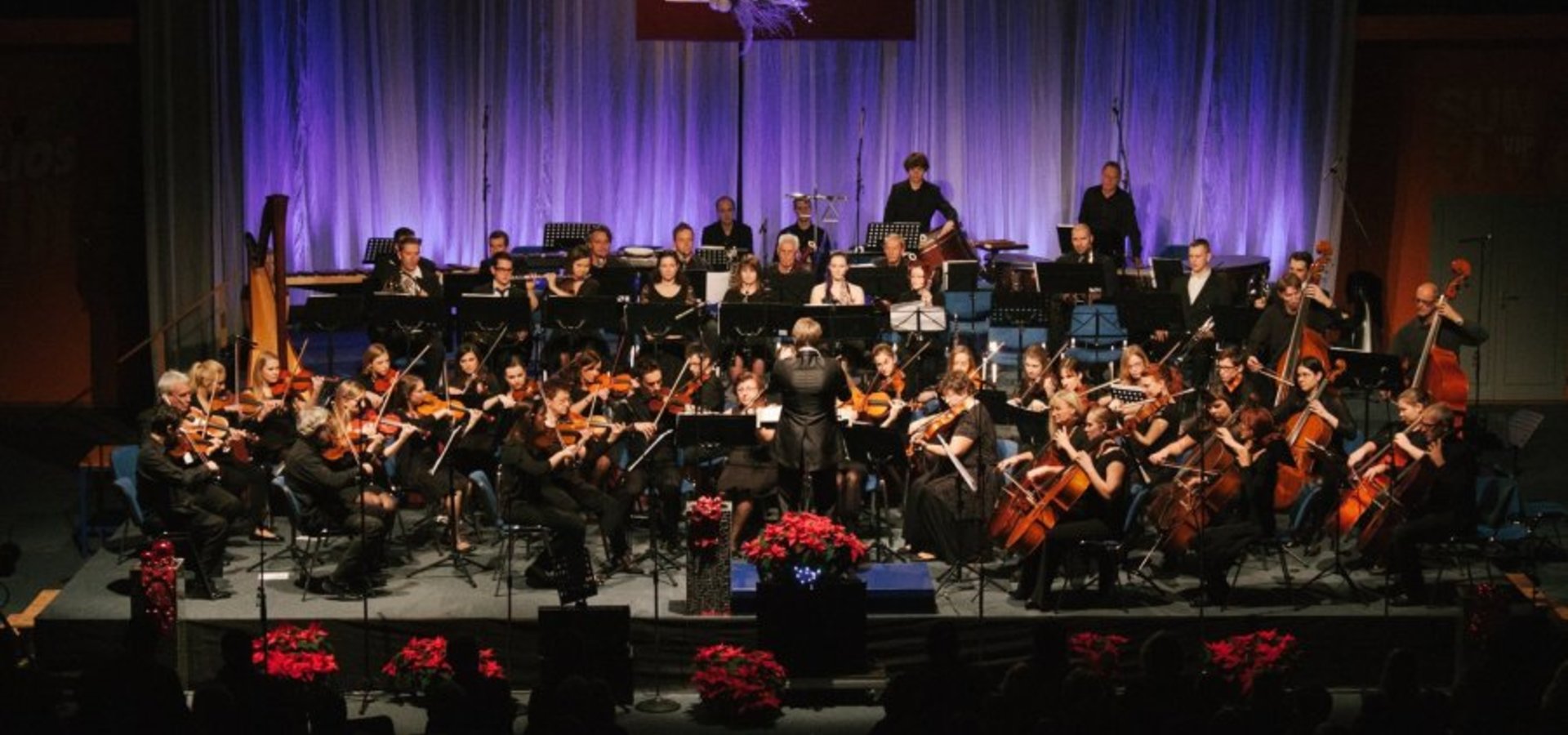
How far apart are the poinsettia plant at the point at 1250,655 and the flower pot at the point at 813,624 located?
2047 mm

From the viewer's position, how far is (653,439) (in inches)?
501

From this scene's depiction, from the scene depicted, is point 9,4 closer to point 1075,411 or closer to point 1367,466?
point 1075,411

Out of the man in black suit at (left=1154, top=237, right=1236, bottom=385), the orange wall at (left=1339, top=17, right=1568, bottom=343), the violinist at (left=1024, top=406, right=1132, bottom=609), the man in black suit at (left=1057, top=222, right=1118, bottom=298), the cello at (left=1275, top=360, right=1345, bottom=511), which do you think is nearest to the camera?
the violinist at (left=1024, top=406, right=1132, bottom=609)

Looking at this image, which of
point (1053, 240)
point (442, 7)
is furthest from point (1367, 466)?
point (442, 7)

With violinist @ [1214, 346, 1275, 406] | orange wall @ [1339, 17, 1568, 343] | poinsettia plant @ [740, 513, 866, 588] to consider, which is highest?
orange wall @ [1339, 17, 1568, 343]

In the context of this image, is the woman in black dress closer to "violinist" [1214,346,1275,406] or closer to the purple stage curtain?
"violinist" [1214,346,1275,406]

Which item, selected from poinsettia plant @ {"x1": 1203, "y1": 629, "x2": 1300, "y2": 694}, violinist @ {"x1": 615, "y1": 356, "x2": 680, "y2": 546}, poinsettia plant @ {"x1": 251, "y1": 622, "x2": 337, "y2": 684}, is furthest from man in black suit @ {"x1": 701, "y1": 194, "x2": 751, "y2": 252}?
poinsettia plant @ {"x1": 1203, "y1": 629, "x2": 1300, "y2": 694}

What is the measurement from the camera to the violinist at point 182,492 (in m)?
12.0

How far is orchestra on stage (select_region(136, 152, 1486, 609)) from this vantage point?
11961mm

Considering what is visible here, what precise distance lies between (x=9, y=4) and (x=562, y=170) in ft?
16.9

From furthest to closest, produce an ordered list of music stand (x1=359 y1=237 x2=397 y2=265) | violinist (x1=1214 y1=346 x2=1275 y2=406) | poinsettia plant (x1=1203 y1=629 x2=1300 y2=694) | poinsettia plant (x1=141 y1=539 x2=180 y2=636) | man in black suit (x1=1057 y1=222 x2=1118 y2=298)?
music stand (x1=359 y1=237 x2=397 y2=265), man in black suit (x1=1057 y1=222 x2=1118 y2=298), violinist (x1=1214 y1=346 x2=1275 y2=406), poinsettia plant (x1=141 y1=539 x2=180 y2=636), poinsettia plant (x1=1203 y1=629 x2=1300 y2=694)

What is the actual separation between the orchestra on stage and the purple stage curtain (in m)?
3.49

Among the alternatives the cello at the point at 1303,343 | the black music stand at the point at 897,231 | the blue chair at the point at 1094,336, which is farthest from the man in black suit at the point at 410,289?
the cello at the point at 1303,343

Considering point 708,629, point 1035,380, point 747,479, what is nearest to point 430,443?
point 747,479
